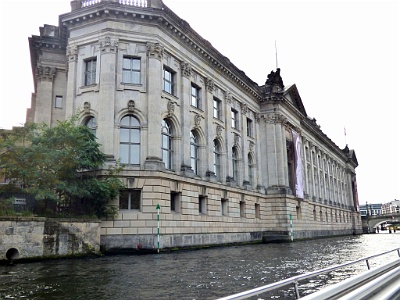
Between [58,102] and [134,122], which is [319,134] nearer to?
[134,122]

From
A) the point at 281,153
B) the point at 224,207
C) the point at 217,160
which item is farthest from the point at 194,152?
the point at 281,153

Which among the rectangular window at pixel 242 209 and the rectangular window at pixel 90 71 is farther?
the rectangular window at pixel 242 209

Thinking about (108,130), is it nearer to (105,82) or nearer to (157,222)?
(105,82)

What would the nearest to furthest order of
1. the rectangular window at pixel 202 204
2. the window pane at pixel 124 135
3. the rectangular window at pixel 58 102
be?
the window pane at pixel 124 135
the rectangular window at pixel 202 204
the rectangular window at pixel 58 102

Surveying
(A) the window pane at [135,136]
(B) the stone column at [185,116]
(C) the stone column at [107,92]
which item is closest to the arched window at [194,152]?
(B) the stone column at [185,116]

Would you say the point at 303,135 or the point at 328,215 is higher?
the point at 303,135

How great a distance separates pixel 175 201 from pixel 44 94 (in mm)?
15101

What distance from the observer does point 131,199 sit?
27.8 m

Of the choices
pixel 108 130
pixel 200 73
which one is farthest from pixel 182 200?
pixel 200 73

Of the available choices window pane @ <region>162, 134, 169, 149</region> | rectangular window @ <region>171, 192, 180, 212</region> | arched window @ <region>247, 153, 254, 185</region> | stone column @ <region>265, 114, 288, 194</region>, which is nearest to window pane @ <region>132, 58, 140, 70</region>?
window pane @ <region>162, 134, 169, 149</region>

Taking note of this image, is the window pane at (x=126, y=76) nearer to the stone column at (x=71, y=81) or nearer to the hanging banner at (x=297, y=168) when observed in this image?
the stone column at (x=71, y=81)

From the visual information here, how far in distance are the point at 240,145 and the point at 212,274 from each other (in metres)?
30.5

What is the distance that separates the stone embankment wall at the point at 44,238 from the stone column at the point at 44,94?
1458 centimetres

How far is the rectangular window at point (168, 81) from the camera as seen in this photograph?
32.5m
